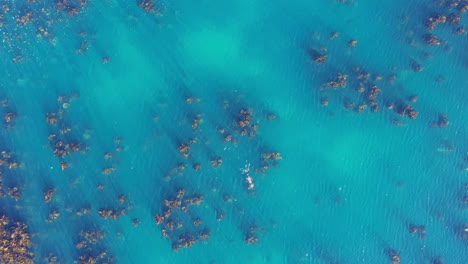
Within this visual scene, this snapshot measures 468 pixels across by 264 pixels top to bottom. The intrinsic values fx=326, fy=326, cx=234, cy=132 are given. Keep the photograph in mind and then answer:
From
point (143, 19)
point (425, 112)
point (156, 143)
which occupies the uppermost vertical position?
point (143, 19)

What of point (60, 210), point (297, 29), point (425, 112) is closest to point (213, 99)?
point (297, 29)

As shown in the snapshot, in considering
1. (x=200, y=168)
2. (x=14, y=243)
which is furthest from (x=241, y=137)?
(x=14, y=243)

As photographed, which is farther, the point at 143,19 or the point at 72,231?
the point at 143,19

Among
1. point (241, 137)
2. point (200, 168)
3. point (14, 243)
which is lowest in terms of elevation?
point (14, 243)

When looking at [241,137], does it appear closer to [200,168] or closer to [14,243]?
[200,168]

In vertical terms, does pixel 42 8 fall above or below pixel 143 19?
above

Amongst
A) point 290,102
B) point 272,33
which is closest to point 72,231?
point 290,102

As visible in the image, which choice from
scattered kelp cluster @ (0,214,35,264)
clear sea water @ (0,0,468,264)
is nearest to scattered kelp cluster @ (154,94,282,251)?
clear sea water @ (0,0,468,264)

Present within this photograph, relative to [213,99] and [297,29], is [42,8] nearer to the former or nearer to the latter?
[213,99]
